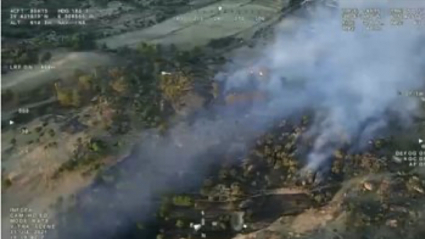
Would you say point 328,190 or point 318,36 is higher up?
point 318,36

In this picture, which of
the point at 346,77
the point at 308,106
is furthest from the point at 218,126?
the point at 346,77

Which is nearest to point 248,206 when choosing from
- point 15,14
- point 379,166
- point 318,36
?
point 379,166

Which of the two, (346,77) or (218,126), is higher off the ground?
(346,77)

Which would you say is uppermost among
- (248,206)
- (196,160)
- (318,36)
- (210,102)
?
(318,36)

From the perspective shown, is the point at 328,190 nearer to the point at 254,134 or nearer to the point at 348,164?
the point at 348,164

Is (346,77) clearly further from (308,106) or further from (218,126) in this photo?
(218,126)

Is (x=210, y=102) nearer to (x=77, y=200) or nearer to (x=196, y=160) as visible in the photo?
(x=196, y=160)

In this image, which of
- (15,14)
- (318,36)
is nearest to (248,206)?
(318,36)
